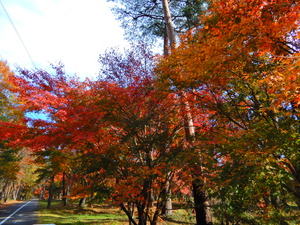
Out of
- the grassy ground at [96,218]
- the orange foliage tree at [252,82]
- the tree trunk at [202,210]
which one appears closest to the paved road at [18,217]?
the grassy ground at [96,218]

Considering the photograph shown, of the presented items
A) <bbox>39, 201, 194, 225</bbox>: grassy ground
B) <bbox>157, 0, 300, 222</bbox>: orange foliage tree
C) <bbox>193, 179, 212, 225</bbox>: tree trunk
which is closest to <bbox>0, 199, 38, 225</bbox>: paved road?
<bbox>39, 201, 194, 225</bbox>: grassy ground

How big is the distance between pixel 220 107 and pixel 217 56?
6.26ft

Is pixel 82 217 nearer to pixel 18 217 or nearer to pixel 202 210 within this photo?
pixel 18 217

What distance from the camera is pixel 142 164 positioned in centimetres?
677

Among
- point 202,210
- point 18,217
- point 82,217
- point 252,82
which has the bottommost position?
point 82,217

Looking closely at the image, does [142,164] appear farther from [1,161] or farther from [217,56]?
[1,161]

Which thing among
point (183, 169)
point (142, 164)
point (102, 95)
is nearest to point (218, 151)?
point (183, 169)

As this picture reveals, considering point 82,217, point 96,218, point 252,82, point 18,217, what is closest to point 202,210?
point 252,82

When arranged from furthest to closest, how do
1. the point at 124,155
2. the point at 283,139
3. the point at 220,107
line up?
the point at 124,155 → the point at 220,107 → the point at 283,139

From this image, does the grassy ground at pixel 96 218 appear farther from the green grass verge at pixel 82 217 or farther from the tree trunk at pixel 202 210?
the tree trunk at pixel 202 210

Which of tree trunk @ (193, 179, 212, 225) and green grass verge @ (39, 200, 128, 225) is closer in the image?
tree trunk @ (193, 179, 212, 225)

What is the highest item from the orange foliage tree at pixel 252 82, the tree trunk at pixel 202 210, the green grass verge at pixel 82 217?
the orange foliage tree at pixel 252 82

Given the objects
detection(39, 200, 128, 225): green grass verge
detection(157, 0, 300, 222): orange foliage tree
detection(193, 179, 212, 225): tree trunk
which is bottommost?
detection(39, 200, 128, 225): green grass verge

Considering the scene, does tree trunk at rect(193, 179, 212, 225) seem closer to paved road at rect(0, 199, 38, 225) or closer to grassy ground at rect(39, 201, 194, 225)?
grassy ground at rect(39, 201, 194, 225)
